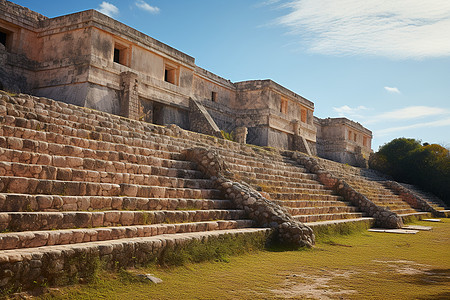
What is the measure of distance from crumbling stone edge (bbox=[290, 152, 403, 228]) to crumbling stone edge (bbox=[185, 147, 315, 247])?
5.94m

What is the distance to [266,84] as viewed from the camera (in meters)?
21.7

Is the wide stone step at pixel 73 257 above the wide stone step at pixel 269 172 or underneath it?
underneath

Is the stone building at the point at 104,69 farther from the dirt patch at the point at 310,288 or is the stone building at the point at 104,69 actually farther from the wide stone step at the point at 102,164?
the dirt patch at the point at 310,288

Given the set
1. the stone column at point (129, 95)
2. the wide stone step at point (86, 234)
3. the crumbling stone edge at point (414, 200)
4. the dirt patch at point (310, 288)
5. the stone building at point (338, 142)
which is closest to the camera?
the wide stone step at point (86, 234)

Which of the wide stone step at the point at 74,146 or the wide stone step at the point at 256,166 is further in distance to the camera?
the wide stone step at the point at 256,166

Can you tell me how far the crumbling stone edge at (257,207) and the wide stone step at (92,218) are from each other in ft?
2.93

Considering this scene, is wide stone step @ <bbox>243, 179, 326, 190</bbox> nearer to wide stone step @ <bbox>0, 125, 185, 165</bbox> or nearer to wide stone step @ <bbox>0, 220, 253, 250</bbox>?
wide stone step @ <bbox>0, 125, 185, 165</bbox>

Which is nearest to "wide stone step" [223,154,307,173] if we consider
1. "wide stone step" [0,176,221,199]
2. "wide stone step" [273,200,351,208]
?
"wide stone step" [273,200,351,208]

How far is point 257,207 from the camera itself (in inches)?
300

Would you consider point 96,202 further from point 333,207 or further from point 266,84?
point 266,84

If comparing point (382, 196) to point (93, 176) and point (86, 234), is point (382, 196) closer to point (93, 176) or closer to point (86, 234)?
point (93, 176)

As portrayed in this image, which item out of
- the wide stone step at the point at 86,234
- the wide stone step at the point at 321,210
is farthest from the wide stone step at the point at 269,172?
the wide stone step at the point at 86,234

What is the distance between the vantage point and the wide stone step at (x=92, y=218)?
430 centimetres

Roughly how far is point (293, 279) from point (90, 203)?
300cm
